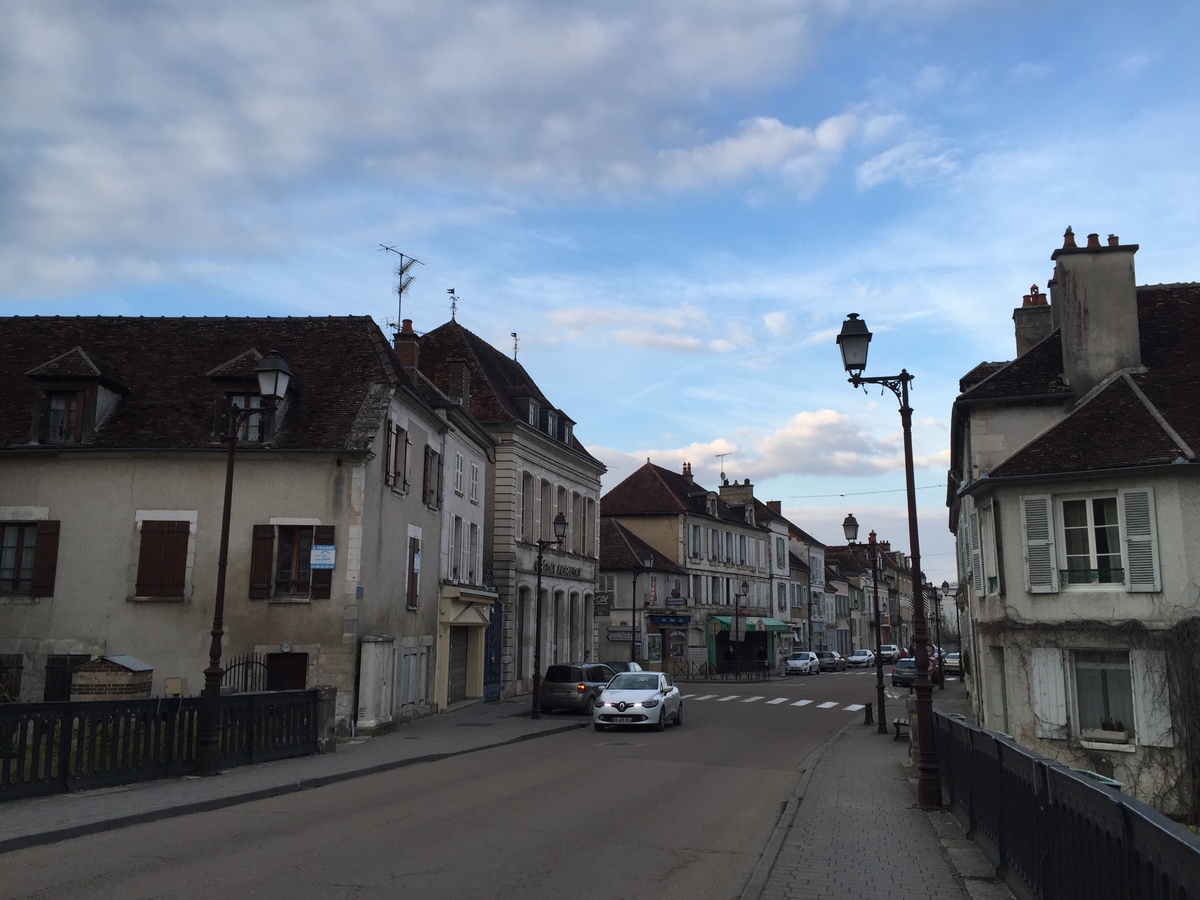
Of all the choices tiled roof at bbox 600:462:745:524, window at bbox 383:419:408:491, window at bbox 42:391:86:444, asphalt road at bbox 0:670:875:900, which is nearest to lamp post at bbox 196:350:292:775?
asphalt road at bbox 0:670:875:900

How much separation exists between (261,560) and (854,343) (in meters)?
14.0

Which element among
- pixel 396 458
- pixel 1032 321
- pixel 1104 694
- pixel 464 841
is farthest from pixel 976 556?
pixel 464 841

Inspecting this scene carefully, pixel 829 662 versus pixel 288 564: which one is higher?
pixel 288 564

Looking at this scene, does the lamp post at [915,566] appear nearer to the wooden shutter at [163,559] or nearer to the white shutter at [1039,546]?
the white shutter at [1039,546]

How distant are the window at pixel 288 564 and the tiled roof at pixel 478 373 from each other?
12204 mm

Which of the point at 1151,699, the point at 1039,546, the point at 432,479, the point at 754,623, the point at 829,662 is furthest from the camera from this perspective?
the point at 829,662

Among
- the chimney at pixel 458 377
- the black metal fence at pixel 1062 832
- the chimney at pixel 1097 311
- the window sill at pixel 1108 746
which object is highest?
the chimney at pixel 458 377

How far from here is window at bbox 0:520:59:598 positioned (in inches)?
846

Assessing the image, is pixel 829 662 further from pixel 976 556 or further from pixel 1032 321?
pixel 976 556

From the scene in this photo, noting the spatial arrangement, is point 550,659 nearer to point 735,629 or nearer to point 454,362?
point 454,362

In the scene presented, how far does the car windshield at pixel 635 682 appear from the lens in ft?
84.4

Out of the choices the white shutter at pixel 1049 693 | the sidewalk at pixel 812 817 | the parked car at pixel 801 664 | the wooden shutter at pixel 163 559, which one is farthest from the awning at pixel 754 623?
the wooden shutter at pixel 163 559

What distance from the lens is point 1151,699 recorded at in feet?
54.9

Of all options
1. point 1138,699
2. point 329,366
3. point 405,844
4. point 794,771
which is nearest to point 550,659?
point 329,366
